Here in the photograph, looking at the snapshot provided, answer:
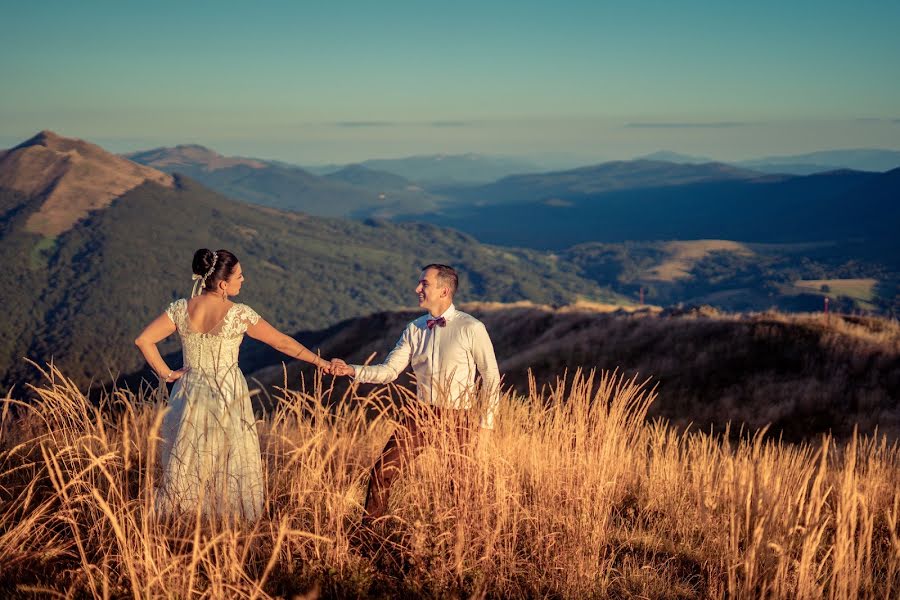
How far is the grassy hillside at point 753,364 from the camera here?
15.1m

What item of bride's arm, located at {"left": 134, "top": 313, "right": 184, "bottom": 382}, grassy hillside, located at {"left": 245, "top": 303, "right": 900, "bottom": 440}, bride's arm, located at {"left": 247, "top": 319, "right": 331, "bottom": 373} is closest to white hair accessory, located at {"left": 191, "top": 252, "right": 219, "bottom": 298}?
bride's arm, located at {"left": 134, "top": 313, "right": 184, "bottom": 382}

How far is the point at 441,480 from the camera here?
465 cm

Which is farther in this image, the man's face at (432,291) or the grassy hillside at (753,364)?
the grassy hillside at (753,364)

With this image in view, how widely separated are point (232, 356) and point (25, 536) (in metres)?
1.71

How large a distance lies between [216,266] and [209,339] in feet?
1.74

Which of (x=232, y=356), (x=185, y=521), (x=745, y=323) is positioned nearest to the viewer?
(x=185, y=521)

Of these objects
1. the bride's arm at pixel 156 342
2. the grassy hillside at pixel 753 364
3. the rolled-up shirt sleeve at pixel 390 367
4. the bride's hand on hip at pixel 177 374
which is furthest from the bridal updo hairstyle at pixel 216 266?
the grassy hillside at pixel 753 364

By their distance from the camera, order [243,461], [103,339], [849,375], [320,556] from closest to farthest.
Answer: [320,556] < [243,461] < [849,375] < [103,339]

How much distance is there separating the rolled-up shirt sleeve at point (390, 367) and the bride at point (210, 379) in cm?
29

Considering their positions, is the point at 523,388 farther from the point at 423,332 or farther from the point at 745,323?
the point at 423,332

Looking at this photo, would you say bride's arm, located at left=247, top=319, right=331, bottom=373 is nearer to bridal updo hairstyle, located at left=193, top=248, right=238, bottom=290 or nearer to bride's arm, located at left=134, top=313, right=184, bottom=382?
bridal updo hairstyle, located at left=193, top=248, right=238, bottom=290

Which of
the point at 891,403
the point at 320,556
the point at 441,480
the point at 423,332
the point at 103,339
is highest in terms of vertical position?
the point at 423,332

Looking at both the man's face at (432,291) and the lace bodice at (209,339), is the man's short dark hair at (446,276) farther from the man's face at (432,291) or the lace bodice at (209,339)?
the lace bodice at (209,339)

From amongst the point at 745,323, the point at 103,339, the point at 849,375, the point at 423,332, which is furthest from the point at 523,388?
the point at 103,339
